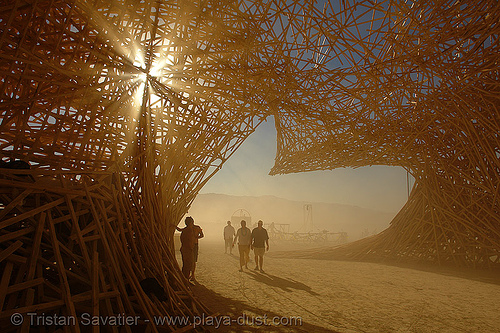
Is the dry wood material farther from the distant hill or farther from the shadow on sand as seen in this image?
the distant hill

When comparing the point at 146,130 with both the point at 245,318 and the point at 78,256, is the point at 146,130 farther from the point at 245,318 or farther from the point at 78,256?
the point at 245,318

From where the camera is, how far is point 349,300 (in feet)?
15.0

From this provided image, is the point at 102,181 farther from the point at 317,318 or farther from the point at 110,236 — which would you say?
the point at 317,318

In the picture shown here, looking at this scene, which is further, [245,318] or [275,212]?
[275,212]

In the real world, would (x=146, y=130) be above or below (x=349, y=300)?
above

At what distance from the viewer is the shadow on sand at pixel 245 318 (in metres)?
3.24

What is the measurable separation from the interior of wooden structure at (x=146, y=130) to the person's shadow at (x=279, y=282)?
2.57 meters

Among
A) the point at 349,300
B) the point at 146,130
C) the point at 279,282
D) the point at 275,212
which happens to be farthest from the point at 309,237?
the point at 275,212

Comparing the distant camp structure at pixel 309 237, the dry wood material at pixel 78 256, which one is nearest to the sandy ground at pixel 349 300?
the dry wood material at pixel 78 256

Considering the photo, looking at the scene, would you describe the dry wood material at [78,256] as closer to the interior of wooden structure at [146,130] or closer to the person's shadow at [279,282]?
the interior of wooden structure at [146,130]

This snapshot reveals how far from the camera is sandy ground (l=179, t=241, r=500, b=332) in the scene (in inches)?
137

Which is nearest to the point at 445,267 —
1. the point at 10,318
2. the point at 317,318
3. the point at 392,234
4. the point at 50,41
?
the point at 392,234

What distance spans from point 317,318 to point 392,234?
25.2 feet

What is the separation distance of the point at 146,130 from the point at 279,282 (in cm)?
449
